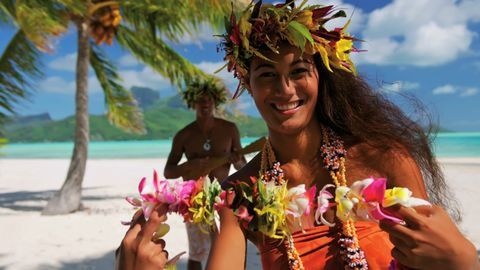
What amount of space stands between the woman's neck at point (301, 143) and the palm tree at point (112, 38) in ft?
18.2

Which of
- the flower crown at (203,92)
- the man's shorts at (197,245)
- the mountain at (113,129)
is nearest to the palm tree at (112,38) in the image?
the flower crown at (203,92)

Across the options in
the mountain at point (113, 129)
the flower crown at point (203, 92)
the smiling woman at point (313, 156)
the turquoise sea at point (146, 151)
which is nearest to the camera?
the smiling woman at point (313, 156)

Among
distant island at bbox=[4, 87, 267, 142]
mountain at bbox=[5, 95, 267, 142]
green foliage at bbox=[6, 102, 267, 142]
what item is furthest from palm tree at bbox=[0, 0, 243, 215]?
green foliage at bbox=[6, 102, 267, 142]

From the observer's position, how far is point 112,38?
9664 mm

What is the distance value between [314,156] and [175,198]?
71 centimetres

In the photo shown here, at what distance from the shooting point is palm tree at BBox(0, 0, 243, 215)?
8105 millimetres

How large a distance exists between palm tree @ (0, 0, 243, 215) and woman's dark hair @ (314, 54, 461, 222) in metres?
5.49

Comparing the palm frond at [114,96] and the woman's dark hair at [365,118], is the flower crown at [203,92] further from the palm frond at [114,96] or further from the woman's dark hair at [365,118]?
the palm frond at [114,96]

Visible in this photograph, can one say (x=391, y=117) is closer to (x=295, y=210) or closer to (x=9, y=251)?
(x=295, y=210)

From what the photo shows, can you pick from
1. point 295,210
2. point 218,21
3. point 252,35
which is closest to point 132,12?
point 218,21

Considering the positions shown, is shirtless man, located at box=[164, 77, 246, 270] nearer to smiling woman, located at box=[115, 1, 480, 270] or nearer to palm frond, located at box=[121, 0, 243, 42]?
smiling woman, located at box=[115, 1, 480, 270]

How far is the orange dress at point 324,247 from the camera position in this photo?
1.70 meters

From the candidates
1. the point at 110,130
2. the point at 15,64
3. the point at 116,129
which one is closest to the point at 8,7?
the point at 15,64

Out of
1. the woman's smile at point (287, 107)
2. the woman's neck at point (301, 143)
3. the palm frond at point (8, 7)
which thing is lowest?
the woman's neck at point (301, 143)
